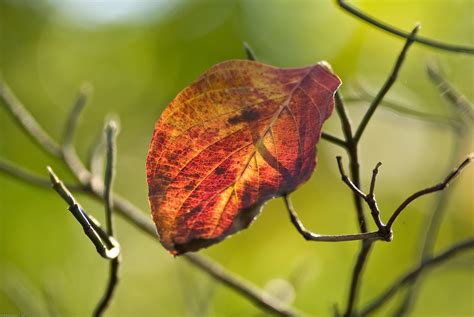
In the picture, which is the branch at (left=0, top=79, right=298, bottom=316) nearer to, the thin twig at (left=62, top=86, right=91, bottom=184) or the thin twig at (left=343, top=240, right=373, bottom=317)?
the thin twig at (left=62, top=86, right=91, bottom=184)

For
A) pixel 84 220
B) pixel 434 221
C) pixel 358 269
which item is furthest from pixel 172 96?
pixel 84 220

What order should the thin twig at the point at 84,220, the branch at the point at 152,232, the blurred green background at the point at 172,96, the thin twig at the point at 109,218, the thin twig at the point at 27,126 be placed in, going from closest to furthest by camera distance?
the thin twig at the point at 84,220 → the thin twig at the point at 109,218 → the branch at the point at 152,232 → the thin twig at the point at 27,126 → the blurred green background at the point at 172,96

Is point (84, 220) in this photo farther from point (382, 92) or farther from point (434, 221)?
point (434, 221)

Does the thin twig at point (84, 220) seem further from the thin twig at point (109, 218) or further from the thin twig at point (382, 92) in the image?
the thin twig at point (382, 92)

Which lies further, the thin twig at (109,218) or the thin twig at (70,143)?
the thin twig at (70,143)

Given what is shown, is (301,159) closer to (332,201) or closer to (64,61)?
(332,201)

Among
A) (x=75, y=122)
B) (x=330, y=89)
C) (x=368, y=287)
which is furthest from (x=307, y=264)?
(x=368, y=287)

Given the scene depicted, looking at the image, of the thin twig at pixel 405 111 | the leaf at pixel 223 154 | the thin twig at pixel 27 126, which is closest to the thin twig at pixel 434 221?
the thin twig at pixel 405 111

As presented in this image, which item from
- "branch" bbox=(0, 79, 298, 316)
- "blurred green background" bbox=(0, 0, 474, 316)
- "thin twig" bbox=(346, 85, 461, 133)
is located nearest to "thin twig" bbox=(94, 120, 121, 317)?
"branch" bbox=(0, 79, 298, 316)
